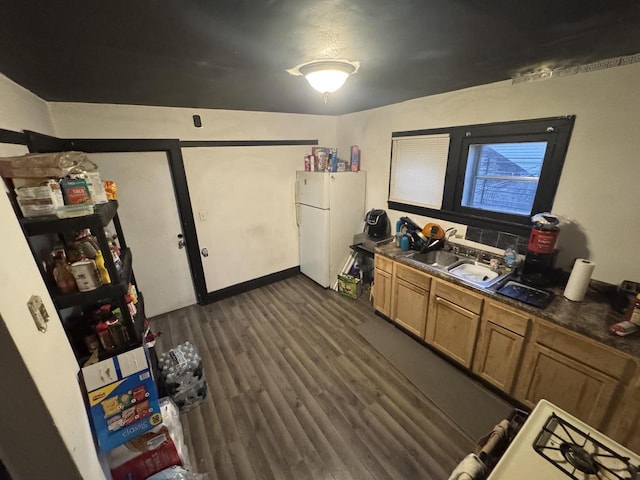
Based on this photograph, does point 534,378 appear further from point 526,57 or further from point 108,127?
point 108,127

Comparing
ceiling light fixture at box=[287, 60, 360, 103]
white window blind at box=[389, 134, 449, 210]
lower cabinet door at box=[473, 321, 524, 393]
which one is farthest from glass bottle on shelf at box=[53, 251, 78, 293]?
white window blind at box=[389, 134, 449, 210]

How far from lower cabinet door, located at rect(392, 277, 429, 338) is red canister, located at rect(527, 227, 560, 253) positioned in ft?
2.83

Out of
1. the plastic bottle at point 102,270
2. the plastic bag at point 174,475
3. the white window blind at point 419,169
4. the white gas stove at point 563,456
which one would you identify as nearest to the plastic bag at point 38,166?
the plastic bottle at point 102,270

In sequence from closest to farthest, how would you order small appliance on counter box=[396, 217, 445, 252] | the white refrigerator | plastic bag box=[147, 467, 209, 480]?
plastic bag box=[147, 467, 209, 480]
small appliance on counter box=[396, 217, 445, 252]
the white refrigerator

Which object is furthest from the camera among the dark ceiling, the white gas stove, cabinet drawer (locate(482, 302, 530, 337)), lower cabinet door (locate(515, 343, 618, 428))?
cabinet drawer (locate(482, 302, 530, 337))

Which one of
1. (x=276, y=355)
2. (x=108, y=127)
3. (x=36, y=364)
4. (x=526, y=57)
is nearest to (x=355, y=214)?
(x=276, y=355)

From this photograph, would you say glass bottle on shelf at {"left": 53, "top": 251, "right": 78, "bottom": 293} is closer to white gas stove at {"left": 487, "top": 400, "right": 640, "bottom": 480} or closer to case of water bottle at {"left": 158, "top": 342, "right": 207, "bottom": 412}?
case of water bottle at {"left": 158, "top": 342, "right": 207, "bottom": 412}

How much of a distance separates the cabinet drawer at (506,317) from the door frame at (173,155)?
297cm

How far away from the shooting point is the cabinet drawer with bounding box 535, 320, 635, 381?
1.35m

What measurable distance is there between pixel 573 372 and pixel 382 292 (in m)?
1.51

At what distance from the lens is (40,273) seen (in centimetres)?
112


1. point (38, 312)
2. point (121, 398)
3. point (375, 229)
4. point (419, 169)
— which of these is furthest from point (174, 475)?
point (419, 169)

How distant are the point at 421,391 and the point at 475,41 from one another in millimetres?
2313

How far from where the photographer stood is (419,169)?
2793mm
